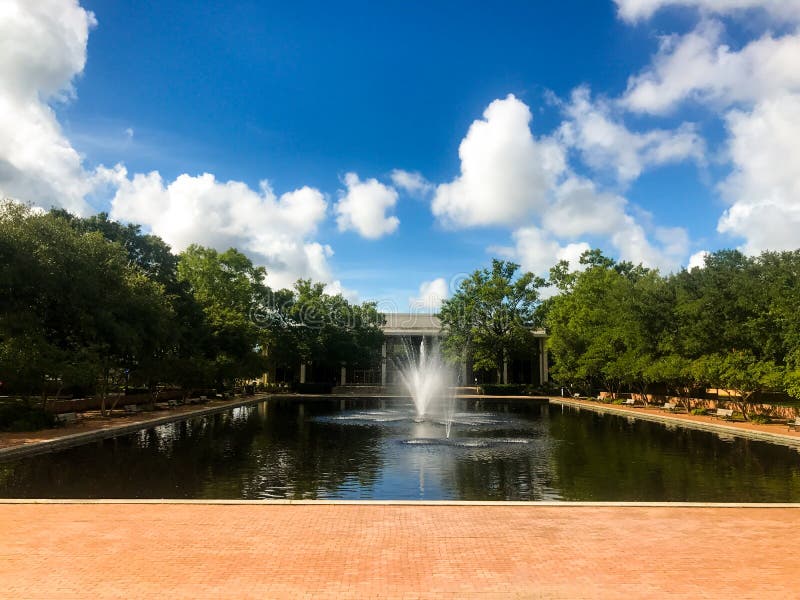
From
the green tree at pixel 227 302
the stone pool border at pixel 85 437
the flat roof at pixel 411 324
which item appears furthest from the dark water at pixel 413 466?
the flat roof at pixel 411 324

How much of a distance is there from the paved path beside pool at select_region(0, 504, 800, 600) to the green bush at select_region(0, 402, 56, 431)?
15.2 metres

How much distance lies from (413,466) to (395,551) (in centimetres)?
909

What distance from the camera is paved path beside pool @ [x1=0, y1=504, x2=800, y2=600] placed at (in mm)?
7738

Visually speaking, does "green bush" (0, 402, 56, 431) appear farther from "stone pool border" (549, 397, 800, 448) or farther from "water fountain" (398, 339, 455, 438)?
"stone pool border" (549, 397, 800, 448)

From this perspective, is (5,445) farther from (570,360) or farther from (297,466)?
(570,360)

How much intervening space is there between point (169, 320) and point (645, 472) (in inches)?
1148

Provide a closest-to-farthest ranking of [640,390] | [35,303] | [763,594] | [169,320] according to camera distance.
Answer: [763,594], [35,303], [169,320], [640,390]

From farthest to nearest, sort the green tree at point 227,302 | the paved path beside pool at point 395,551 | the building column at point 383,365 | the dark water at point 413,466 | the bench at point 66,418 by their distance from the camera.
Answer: the building column at point 383,365, the green tree at point 227,302, the bench at point 66,418, the dark water at point 413,466, the paved path beside pool at point 395,551

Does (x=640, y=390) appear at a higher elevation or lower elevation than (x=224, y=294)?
lower

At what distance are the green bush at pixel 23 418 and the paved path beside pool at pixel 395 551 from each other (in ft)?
49.9

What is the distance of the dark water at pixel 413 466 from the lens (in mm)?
14539

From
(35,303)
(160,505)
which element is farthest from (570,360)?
(160,505)

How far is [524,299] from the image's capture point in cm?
6906

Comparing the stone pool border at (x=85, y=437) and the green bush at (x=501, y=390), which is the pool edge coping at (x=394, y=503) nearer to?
the stone pool border at (x=85, y=437)
